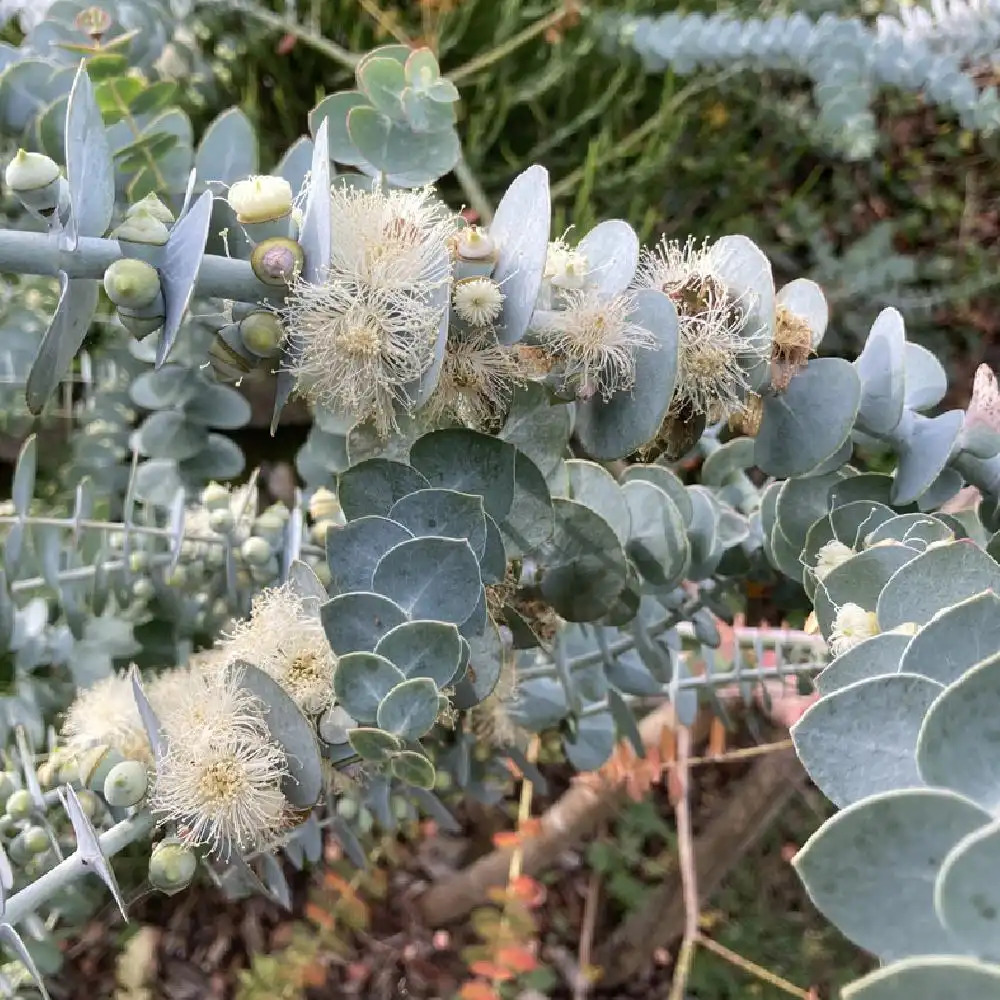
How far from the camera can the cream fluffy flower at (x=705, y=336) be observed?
40 centimetres

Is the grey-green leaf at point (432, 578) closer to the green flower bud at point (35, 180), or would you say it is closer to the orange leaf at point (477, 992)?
the green flower bud at point (35, 180)

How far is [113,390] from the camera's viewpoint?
2.67ft

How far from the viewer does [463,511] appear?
1.24ft

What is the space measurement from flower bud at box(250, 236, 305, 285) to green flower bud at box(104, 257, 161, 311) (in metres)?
0.04

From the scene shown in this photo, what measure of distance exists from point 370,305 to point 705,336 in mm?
→ 140

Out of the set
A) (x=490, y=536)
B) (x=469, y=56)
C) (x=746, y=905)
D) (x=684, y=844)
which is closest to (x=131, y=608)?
(x=490, y=536)

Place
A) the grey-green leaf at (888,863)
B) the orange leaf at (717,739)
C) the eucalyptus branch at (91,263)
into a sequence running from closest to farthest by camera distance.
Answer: the grey-green leaf at (888,863), the eucalyptus branch at (91,263), the orange leaf at (717,739)

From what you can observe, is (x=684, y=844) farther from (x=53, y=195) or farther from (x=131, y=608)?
(x=53, y=195)

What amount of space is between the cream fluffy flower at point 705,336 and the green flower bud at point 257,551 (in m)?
0.28

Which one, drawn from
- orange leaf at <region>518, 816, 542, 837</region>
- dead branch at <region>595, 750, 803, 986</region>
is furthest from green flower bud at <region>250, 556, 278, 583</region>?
dead branch at <region>595, 750, 803, 986</region>

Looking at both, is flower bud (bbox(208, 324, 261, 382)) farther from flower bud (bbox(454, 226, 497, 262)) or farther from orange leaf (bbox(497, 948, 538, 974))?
orange leaf (bbox(497, 948, 538, 974))

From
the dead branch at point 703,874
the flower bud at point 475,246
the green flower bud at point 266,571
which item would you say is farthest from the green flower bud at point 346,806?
the dead branch at point 703,874

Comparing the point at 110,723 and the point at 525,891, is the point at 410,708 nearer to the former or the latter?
the point at 110,723

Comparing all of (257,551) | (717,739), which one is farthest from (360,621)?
(717,739)
